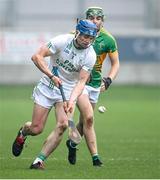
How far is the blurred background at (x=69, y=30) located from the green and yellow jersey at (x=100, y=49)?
1811 cm

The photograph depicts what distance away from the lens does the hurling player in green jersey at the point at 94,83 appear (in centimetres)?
1233

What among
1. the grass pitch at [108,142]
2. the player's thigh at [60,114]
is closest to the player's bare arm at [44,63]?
the player's thigh at [60,114]

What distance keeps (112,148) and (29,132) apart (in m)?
2.58

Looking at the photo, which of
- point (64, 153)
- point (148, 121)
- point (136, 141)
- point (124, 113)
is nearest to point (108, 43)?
point (64, 153)

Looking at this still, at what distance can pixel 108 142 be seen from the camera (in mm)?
16031

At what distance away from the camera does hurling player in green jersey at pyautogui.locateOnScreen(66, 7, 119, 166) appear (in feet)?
40.4

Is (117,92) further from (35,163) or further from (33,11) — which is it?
(35,163)

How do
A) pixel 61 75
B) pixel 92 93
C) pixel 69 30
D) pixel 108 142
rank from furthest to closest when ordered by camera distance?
pixel 69 30 → pixel 108 142 → pixel 92 93 → pixel 61 75

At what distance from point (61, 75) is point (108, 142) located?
13.6 feet

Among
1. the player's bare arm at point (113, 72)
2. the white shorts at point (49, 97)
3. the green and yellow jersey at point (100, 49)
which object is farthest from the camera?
the green and yellow jersey at point (100, 49)

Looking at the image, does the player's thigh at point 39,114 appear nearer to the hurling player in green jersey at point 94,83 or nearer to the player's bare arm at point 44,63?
the hurling player in green jersey at point 94,83

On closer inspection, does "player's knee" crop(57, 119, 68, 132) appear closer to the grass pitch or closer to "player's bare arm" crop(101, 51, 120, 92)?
the grass pitch

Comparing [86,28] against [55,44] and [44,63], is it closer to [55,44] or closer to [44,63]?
[55,44]

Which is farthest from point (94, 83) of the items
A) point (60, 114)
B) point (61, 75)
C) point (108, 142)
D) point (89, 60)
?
point (108, 142)
